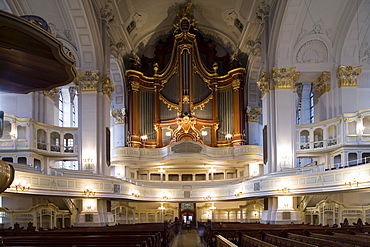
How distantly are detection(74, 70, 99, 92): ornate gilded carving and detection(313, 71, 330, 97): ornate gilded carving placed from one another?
1388 cm

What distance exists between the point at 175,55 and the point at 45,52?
27.2m

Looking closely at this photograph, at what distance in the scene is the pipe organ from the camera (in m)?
30.8

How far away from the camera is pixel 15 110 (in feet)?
80.7

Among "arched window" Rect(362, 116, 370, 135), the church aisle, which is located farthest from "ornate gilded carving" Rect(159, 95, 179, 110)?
"arched window" Rect(362, 116, 370, 135)

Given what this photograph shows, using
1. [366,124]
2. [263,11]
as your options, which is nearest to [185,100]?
[263,11]

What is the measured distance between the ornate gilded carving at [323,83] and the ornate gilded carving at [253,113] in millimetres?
6035

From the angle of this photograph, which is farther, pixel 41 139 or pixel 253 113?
pixel 253 113

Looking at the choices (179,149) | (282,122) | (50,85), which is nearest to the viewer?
(50,85)

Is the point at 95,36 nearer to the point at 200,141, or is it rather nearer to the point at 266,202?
the point at 200,141

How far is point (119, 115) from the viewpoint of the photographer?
105 feet

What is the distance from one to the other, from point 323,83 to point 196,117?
979 centimetres

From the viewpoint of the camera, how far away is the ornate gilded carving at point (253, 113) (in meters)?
31.5

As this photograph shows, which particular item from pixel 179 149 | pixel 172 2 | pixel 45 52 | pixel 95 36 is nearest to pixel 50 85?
pixel 45 52

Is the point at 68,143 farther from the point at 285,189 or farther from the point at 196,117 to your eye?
the point at 285,189
